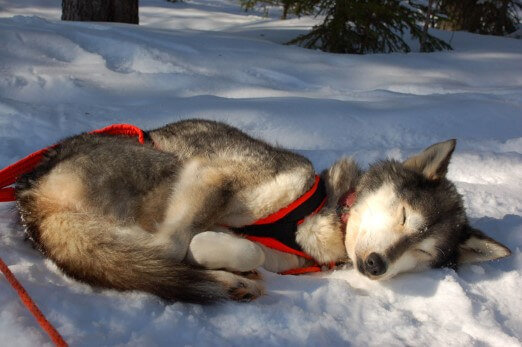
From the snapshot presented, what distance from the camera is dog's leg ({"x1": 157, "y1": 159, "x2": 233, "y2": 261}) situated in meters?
2.27

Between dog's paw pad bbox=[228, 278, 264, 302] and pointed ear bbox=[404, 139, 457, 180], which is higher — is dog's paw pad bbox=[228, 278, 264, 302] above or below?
below

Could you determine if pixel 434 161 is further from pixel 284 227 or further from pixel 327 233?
pixel 284 227

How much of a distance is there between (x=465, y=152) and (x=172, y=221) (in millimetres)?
2786

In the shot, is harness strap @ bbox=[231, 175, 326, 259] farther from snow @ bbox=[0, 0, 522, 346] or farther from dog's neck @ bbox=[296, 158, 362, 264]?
snow @ bbox=[0, 0, 522, 346]

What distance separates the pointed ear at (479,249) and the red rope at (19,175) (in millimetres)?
1905

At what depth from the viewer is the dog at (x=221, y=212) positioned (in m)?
2.03

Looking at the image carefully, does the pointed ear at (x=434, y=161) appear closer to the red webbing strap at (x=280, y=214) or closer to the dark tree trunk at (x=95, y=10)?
the red webbing strap at (x=280, y=214)

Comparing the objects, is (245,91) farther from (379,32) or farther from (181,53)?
(379,32)

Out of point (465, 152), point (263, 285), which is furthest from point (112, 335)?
point (465, 152)

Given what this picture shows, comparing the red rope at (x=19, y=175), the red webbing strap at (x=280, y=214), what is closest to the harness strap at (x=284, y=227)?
the red webbing strap at (x=280, y=214)

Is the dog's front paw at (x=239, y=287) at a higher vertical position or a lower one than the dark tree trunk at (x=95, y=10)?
lower

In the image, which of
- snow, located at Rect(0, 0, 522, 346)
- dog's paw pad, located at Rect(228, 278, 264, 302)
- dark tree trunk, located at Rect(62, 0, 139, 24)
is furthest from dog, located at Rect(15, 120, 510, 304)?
dark tree trunk, located at Rect(62, 0, 139, 24)

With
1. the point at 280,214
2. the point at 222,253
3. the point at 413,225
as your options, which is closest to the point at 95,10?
the point at 280,214

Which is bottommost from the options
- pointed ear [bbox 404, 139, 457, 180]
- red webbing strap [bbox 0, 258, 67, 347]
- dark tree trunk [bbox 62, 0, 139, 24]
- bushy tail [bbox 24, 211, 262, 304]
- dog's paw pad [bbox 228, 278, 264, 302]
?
dog's paw pad [bbox 228, 278, 264, 302]
